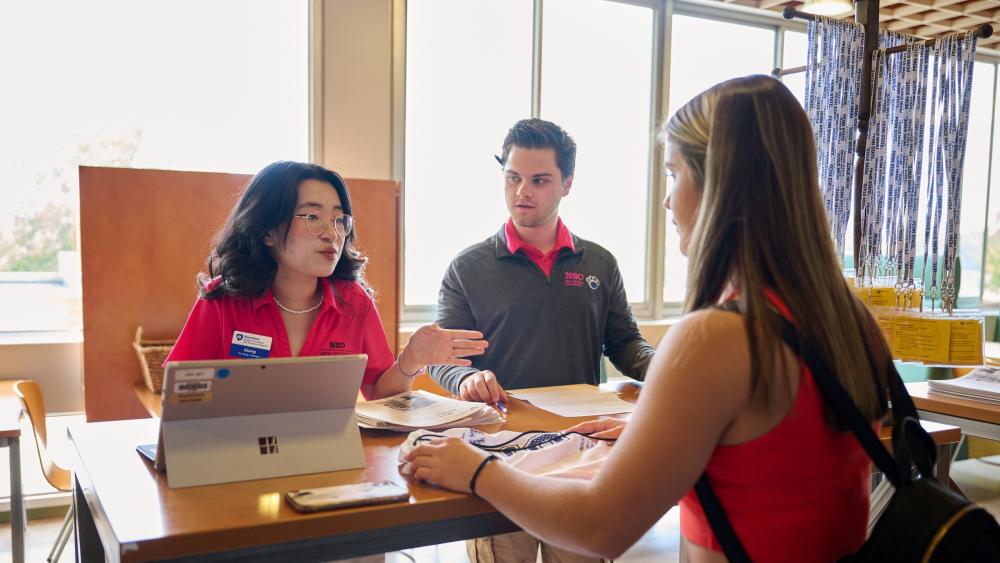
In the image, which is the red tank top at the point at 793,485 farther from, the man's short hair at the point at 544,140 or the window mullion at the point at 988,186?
the window mullion at the point at 988,186

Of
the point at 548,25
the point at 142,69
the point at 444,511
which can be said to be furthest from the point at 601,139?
the point at 444,511

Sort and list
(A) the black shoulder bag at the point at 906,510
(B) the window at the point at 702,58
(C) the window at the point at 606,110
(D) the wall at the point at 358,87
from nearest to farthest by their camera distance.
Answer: (A) the black shoulder bag at the point at 906,510 < (D) the wall at the point at 358,87 < (C) the window at the point at 606,110 < (B) the window at the point at 702,58

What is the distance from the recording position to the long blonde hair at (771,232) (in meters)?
1.04

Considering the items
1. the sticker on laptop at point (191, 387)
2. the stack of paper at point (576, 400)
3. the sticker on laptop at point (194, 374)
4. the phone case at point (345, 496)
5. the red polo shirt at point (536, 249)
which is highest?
the red polo shirt at point (536, 249)

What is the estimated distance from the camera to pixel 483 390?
6.23ft

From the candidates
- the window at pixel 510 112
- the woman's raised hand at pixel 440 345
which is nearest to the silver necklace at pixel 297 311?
the woman's raised hand at pixel 440 345

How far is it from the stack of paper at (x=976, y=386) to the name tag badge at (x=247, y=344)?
190 cm

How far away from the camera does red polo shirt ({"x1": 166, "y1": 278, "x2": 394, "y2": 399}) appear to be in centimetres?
192

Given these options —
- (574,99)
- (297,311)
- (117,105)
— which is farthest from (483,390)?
(574,99)

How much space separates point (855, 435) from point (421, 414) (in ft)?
3.01

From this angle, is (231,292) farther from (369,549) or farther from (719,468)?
(719,468)

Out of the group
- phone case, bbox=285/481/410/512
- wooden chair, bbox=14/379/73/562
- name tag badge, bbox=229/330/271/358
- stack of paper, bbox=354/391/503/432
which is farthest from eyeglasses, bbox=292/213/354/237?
wooden chair, bbox=14/379/73/562

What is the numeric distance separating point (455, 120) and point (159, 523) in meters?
3.49

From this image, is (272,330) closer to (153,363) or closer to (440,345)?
(440,345)
